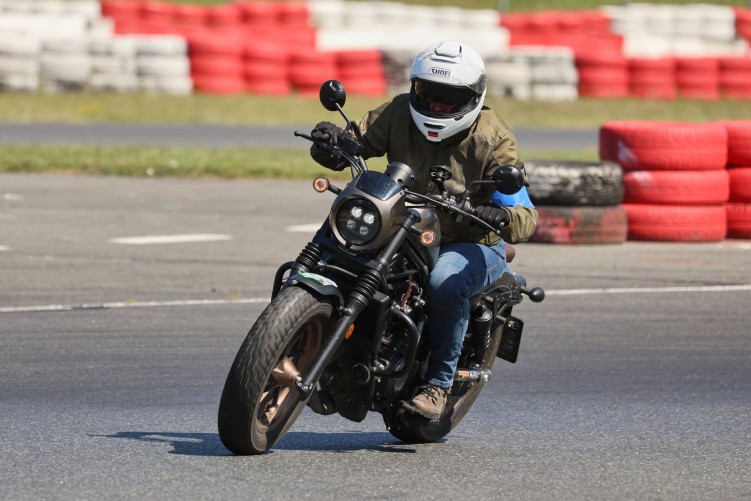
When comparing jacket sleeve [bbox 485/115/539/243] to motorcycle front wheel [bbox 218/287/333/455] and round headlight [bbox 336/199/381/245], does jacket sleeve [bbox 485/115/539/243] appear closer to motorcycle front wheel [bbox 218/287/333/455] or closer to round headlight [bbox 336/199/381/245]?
round headlight [bbox 336/199/381/245]

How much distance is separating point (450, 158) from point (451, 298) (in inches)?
23.5

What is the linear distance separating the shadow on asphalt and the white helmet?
125 cm

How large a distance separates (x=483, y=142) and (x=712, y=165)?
768 cm

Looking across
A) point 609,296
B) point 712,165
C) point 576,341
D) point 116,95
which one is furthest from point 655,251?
point 116,95

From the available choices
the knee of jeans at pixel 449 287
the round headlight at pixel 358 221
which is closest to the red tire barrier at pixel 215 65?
the knee of jeans at pixel 449 287

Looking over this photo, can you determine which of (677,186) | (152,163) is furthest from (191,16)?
(677,186)

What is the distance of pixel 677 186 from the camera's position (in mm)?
12914

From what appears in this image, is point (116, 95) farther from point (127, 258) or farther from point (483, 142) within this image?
point (483, 142)

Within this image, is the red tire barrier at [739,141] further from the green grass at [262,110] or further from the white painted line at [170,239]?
the green grass at [262,110]

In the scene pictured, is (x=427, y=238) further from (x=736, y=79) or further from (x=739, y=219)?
(x=736, y=79)

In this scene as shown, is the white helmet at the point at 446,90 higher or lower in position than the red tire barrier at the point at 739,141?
higher

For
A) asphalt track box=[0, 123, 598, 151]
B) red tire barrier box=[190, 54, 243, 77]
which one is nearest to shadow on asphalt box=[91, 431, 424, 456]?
asphalt track box=[0, 123, 598, 151]

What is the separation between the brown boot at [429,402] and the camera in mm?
5691

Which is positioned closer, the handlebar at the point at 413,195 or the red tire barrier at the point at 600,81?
the handlebar at the point at 413,195
